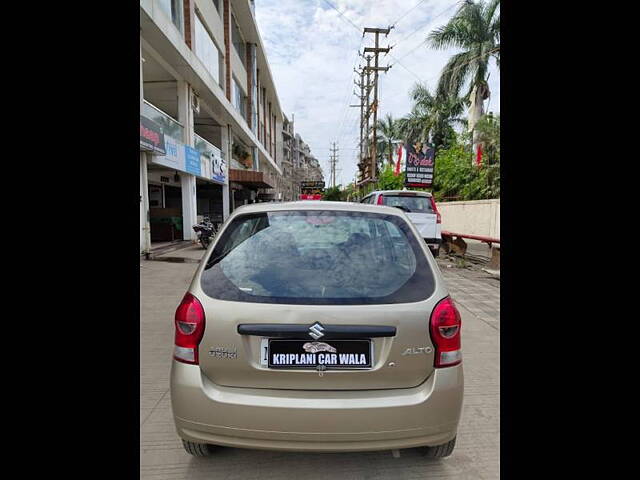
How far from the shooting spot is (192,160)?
15.3m

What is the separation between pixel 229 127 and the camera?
23.8m

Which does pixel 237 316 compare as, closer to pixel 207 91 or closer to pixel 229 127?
pixel 207 91

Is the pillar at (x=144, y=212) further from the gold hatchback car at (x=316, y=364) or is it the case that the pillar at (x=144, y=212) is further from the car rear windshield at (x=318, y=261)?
the gold hatchback car at (x=316, y=364)

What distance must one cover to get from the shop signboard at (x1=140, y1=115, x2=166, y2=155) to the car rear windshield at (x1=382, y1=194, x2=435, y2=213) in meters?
7.04

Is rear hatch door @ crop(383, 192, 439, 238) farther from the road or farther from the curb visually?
the curb

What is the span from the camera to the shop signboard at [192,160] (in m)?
14.6

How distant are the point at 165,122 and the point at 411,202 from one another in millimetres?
9064

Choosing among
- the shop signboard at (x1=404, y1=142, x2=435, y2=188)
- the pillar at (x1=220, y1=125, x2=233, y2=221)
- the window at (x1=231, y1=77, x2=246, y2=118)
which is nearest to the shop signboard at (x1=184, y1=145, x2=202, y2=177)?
the pillar at (x1=220, y1=125, x2=233, y2=221)

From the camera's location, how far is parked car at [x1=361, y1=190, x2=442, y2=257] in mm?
9766

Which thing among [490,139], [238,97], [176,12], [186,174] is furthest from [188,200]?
[490,139]

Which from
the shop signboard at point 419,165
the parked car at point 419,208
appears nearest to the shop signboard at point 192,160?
the parked car at point 419,208

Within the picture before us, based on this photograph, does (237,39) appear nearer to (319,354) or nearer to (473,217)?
(473,217)
